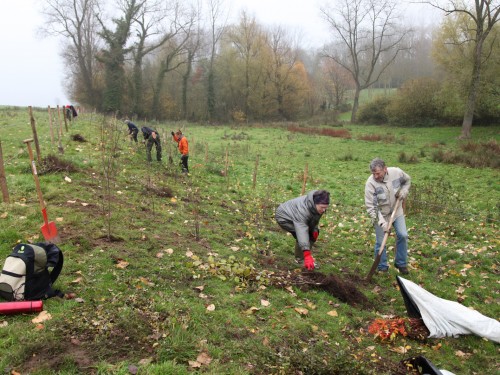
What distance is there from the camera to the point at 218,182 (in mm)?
12750

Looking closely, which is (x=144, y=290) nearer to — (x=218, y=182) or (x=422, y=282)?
(x=422, y=282)

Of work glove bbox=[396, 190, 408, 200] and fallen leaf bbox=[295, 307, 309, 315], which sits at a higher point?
work glove bbox=[396, 190, 408, 200]

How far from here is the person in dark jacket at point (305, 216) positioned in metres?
5.50

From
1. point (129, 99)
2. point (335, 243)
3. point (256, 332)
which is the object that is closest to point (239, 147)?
point (335, 243)

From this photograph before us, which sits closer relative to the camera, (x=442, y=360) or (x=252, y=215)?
(x=442, y=360)

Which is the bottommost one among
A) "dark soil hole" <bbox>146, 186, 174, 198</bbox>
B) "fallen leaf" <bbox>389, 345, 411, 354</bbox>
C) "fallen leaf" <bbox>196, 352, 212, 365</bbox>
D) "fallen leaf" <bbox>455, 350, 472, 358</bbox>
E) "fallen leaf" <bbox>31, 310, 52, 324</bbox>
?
"fallen leaf" <bbox>455, 350, 472, 358</bbox>

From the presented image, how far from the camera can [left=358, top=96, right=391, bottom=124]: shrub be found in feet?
131

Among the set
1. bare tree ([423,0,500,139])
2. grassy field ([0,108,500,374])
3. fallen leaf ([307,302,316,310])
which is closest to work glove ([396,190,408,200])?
grassy field ([0,108,500,374])

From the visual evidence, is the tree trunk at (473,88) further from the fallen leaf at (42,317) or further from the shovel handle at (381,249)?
the fallen leaf at (42,317)

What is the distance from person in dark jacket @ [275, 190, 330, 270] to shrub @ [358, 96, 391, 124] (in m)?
37.0

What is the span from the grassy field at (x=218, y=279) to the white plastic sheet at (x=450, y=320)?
0.39ft

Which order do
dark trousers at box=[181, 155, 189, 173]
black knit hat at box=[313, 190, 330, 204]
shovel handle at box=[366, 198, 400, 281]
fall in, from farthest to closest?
dark trousers at box=[181, 155, 189, 173], shovel handle at box=[366, 198, 400, 281], black knit hat at box=[313, 190, 330, 204]

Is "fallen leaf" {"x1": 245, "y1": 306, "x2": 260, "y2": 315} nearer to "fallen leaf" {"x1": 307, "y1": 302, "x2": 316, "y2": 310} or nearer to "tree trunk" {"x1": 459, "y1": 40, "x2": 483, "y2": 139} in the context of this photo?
"fallen leaf" {"x1": 307, "y1": 302, "x2": 316, "y2": 310}

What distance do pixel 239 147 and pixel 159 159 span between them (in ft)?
27.7
